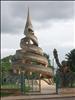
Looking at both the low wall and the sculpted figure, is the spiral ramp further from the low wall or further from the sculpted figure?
the low wall

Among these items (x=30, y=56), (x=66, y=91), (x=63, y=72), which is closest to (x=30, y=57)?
(x=30, y=56)

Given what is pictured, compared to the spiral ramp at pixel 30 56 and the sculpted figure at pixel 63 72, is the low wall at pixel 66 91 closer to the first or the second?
the sculpted figure at pixel 63 72

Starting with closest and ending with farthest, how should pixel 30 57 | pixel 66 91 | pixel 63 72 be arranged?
pixel 66 91
pixel 30 57
pixel 63 72

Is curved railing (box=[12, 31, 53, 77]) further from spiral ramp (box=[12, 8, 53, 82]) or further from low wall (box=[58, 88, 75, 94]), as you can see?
low wall (box=[58, 88, 75, 94])

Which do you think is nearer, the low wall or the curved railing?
the low wall

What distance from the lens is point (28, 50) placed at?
2858 cm

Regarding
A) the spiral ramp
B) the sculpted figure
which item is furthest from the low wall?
the spiral ramp

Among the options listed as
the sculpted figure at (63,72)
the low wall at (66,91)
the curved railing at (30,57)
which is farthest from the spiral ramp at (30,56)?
the low wall at (66,91)

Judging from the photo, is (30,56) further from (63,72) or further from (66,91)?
(66,91)

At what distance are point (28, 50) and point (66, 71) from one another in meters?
3.59

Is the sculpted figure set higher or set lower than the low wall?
higher

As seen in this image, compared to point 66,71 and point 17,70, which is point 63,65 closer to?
point 66,71

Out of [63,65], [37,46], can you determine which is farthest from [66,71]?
[37,46]

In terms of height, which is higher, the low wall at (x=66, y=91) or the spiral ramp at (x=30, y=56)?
the spiral ramp at (x=30, y=56)
